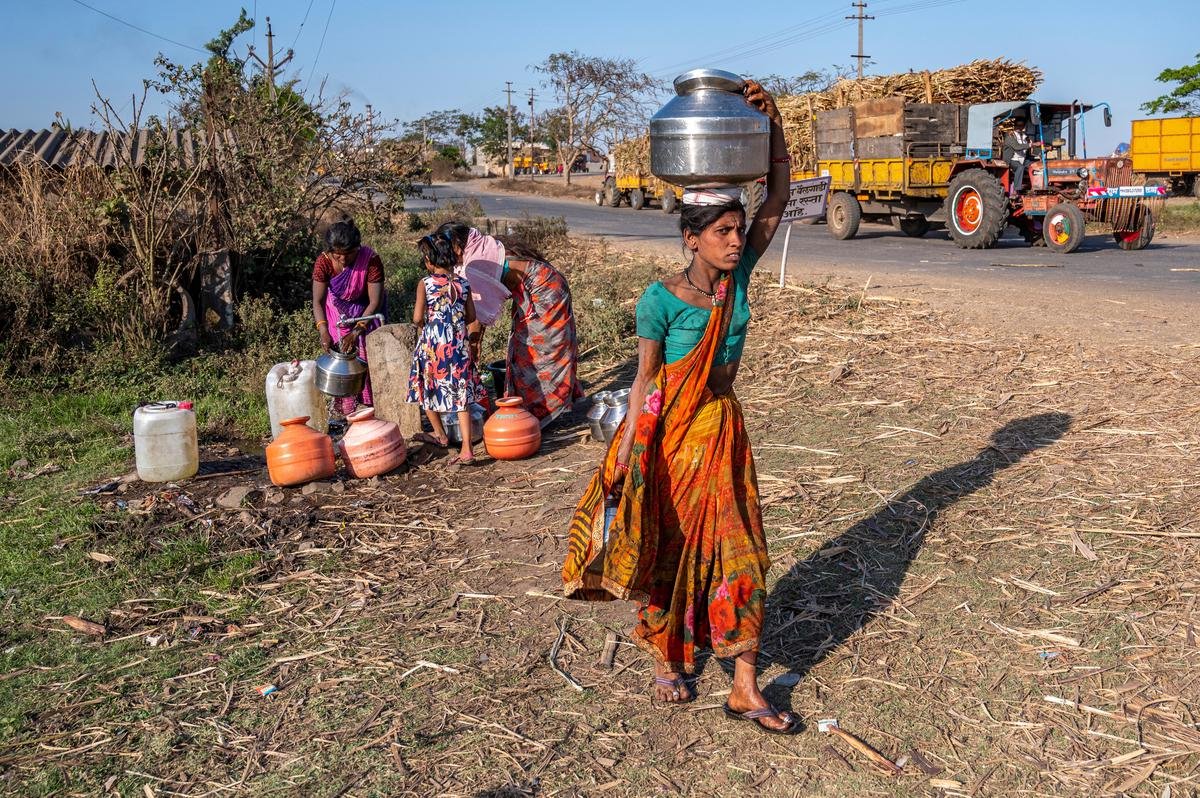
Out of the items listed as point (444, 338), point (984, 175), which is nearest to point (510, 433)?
point (444, 338)

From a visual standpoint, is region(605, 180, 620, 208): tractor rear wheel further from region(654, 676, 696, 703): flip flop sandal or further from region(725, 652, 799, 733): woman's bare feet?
region(725, 652, 799, 733): woman's bare feet

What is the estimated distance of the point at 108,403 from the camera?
8148 mm

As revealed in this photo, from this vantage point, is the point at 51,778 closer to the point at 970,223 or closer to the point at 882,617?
the point at 882,617

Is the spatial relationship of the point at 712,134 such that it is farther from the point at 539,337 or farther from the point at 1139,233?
the point at 1139,233

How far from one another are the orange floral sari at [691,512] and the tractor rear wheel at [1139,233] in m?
14.7

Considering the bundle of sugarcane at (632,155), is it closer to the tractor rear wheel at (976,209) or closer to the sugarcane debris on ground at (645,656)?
the tractor rear wheel at (976,209)

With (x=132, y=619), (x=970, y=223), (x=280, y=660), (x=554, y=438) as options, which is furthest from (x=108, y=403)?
(x=970, y=223)

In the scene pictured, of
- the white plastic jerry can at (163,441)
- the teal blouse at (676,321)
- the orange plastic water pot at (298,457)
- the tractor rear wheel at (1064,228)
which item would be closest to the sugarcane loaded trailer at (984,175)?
the tractor rear wheel at (1064,228)

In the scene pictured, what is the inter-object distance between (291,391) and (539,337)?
1.70 m

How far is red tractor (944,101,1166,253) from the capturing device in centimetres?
1509

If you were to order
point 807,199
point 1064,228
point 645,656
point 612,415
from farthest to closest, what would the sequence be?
point 1064,228 → point 807,199 → point 612,415 → point 645,656

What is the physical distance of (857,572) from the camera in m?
4.32

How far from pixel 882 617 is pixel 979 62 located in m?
17.7

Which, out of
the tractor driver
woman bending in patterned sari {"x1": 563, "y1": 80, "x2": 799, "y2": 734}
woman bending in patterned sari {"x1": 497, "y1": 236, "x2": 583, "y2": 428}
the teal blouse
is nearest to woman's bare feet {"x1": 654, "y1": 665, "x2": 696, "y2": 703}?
woman bending in patterned sari {"x1": 563, "y1": 80, "x2": 799, "y2": 734}
